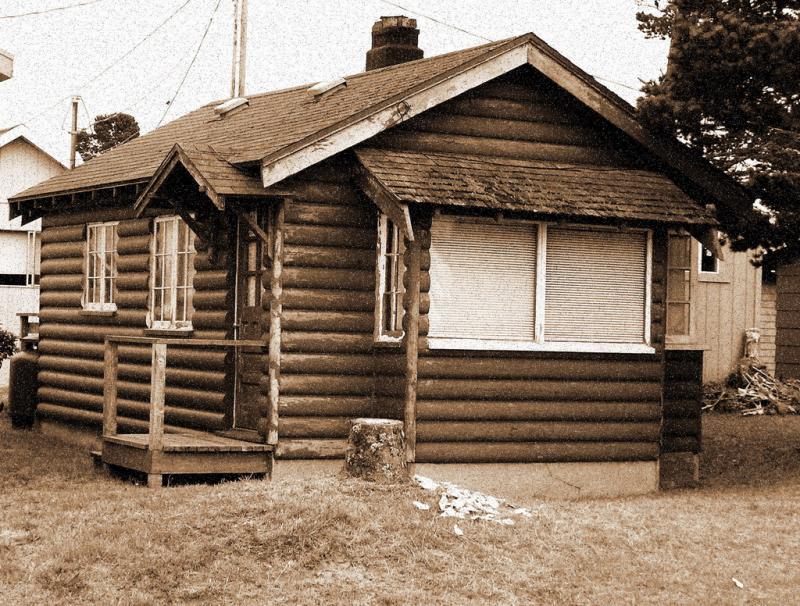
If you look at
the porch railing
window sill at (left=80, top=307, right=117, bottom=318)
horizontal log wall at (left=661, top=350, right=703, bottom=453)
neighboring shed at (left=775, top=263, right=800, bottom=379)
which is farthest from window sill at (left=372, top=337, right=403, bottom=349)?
neighboring shed at (left=775, top=263, right=800, bottom=379)

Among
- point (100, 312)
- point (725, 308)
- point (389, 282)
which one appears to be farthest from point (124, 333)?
point (725, 308)

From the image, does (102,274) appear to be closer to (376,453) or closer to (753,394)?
(376,453)

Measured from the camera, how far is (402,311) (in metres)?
15.6

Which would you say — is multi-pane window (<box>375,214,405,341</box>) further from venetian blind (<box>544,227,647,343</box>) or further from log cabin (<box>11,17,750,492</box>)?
venetian blind (<box>544,227,647,343</box>)

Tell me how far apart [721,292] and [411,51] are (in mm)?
11594

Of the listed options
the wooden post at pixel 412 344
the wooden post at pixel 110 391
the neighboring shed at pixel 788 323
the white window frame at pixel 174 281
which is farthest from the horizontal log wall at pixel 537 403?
the neighboring shed at pixel 788 323

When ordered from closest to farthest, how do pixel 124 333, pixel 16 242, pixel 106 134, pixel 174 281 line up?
pixel 174 281 → pixel 124 333 → pixel 16 242 → pixel 106 134

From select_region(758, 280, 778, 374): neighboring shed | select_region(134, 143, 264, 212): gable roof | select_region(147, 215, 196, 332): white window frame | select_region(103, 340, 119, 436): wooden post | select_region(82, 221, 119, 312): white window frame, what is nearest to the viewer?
select_region(134, 143, 264, 212): gable roof

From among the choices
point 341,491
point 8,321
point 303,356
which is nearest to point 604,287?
point 303,356

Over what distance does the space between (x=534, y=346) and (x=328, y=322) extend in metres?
2.31

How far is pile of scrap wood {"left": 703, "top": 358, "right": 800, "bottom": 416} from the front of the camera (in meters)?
27.0

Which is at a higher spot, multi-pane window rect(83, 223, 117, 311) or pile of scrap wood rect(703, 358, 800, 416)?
multi-pane window rect(83, 223, 117, 311)

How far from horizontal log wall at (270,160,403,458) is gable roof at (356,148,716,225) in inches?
27.7

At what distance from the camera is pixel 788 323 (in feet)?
102
